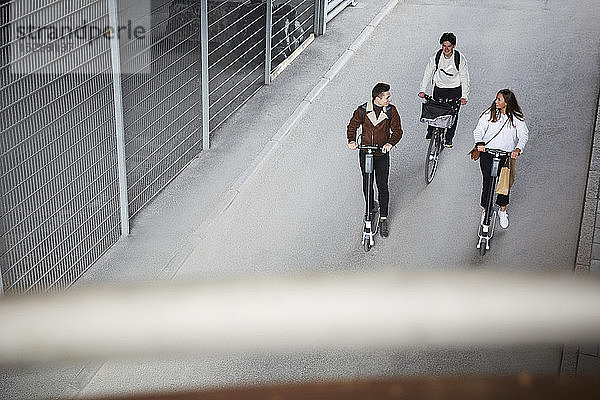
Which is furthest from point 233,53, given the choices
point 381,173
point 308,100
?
point 381,173

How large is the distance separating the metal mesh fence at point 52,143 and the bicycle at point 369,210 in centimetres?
245

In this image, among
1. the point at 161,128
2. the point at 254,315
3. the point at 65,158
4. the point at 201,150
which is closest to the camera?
the point at 254,315

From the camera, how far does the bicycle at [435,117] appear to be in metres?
9.22

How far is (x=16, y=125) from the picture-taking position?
6199 mm

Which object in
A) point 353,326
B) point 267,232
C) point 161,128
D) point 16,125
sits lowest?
point 267,232

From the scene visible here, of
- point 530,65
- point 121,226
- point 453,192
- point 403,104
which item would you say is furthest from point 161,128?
point 530,65

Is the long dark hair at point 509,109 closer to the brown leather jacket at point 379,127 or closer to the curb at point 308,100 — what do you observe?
the brown leather jacket at point 379,127

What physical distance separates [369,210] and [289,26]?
5911 mm

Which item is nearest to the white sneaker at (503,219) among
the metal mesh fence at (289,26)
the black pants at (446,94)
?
the black pants at (446,94)

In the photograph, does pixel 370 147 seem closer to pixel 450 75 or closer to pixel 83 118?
pixel 450 75

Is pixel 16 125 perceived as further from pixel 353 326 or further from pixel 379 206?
pixel 353 326

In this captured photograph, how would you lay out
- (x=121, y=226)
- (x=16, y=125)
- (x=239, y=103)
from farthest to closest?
(x=239, y=103), (x=121, y=226), (x=16, y=125)

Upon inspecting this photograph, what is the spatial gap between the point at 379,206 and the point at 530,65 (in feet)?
19.8

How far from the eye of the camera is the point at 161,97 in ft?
28.6
